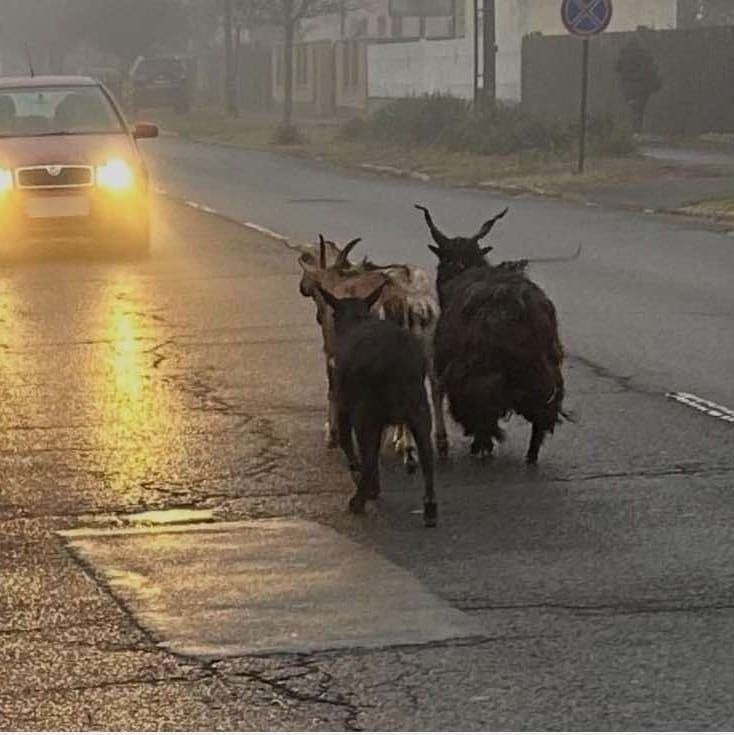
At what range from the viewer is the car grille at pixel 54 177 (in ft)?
67.3

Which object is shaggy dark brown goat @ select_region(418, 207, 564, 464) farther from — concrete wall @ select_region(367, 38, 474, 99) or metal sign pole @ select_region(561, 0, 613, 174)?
concrete wall @ select_region(367, 38, 474, 99)

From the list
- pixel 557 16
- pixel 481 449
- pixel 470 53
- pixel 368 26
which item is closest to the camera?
pixel 481 449

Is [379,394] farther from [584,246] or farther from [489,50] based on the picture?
[489,50]

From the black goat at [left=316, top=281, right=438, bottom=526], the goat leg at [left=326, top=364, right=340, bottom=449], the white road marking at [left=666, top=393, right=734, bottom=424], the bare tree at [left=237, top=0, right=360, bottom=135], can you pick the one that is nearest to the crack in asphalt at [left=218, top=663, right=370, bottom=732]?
the black goat at [left=316, top=281, right=438, bottom=526]

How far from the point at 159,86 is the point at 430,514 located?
5912cm

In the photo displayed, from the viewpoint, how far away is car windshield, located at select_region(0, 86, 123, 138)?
2144cm

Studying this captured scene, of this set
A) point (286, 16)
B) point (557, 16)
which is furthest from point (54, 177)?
point (557, 16)

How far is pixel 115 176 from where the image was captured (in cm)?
2078

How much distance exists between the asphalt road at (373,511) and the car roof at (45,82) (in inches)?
144

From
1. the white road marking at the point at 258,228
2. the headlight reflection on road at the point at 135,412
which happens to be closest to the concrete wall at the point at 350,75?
the white road marking at the point at 258,228

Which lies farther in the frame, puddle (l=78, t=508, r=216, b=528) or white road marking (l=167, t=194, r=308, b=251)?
white road marking (l=167, t=194, r=308, b=251)

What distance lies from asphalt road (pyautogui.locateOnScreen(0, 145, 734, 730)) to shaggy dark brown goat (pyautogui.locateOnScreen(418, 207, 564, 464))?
269mm

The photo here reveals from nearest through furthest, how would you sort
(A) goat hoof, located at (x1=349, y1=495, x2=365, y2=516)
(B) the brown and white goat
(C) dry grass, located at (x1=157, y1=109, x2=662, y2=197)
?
1. (A) goat hoof, located at (x1=349, y1=495, x2=365, y2=516)
2. (B) the brown and white goat
3. (C) dry grass, located at (x1=157, y1=109, x2=662, y2=197)

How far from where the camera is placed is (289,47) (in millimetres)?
52156
